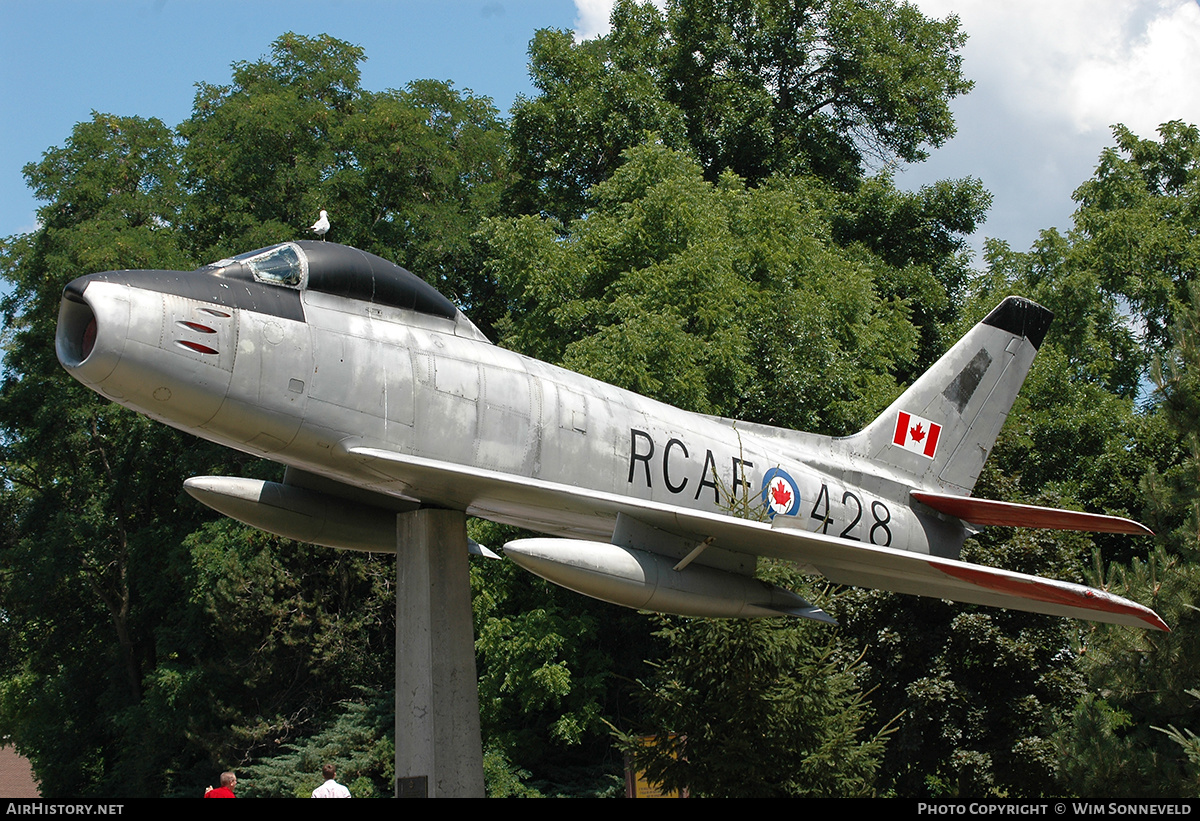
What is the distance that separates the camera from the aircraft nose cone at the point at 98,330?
823 cm

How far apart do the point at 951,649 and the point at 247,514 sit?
10752 mm

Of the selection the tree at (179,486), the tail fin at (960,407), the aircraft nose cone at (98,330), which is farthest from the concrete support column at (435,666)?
the tree at (179,486)

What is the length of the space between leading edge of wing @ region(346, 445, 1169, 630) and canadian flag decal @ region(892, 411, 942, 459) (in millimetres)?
3124

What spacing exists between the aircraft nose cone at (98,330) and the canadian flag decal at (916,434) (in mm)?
9375

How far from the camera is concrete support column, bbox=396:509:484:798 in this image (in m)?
9.48

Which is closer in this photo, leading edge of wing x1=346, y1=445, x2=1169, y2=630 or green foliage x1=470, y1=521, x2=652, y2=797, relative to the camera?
leading edge of wing x1=346, y1=445, x2=1169, y2=630

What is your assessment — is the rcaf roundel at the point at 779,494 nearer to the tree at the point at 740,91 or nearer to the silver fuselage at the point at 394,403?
the silver fuselage at the point at 394,403

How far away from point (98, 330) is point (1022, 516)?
936 centimetres

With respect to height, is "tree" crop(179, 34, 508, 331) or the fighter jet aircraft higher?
"tree" crop(179, 34, 508, 331)

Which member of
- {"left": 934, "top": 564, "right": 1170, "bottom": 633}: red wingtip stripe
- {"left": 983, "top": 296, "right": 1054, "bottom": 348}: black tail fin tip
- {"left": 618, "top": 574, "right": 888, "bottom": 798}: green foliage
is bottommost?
{"left": 618, "top": 574, "right": 888, "bottom": 798}: green foliage

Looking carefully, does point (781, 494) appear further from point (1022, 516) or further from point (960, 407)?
point (960, 407)

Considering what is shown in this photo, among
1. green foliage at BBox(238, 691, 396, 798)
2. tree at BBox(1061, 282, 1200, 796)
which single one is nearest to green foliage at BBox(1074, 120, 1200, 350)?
tree at BBox(1061, 282, 1200, 796)

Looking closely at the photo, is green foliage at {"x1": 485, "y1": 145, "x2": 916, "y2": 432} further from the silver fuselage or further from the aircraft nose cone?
the aircraft nose cone

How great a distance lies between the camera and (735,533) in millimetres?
10031
